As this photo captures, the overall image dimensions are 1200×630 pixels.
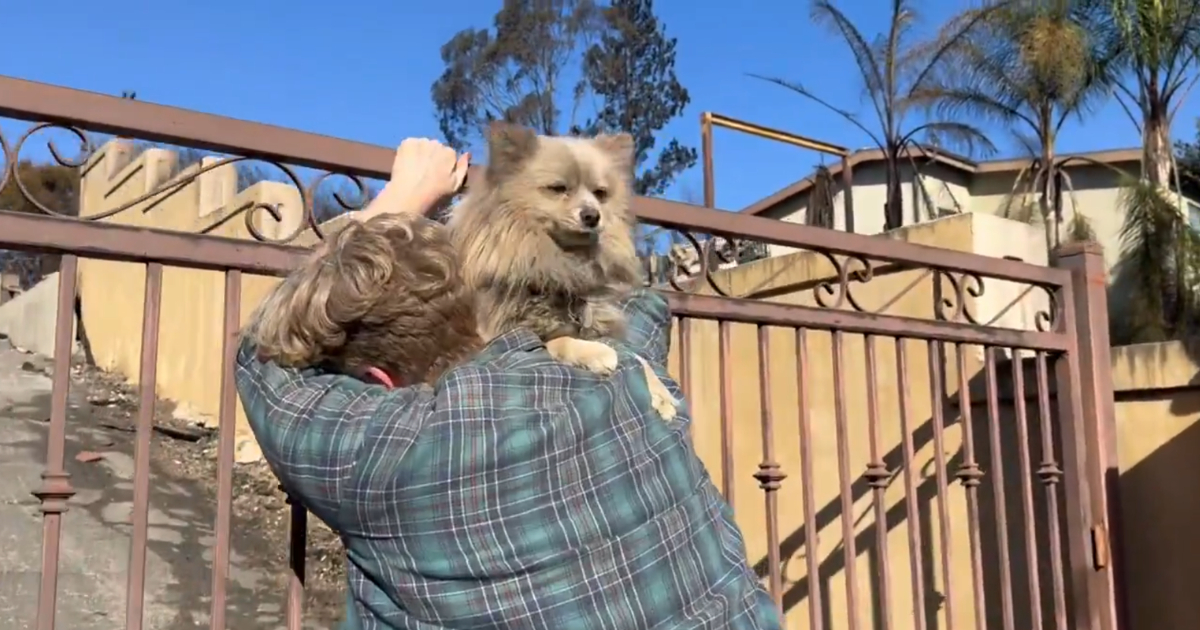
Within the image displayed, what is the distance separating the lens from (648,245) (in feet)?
Result: 11.0

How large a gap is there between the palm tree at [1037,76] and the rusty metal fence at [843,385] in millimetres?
9279

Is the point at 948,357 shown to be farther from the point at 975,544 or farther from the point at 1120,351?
the point at 975,544

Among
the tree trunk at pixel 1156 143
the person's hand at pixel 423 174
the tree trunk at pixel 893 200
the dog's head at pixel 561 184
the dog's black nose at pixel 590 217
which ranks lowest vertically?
the person's hand at pixel 423 174

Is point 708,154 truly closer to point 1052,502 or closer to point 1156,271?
point 1052,502

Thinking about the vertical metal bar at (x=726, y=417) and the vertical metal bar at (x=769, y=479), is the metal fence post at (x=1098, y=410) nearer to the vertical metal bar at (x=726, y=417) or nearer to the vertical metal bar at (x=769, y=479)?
the vertical metal bar at (x=769, y=479)

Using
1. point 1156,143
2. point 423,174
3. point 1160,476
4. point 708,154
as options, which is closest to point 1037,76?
point 1156,143

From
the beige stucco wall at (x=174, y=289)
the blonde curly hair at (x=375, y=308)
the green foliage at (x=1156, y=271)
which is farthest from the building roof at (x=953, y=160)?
the blonde curly hair at (x=375, y=308)

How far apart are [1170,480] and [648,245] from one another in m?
2.35

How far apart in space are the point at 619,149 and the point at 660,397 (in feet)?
5.58

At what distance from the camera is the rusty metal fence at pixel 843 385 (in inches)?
75.2

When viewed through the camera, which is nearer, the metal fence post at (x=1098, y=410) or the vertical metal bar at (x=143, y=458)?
the vertical metal bar at (x=143, y=458)

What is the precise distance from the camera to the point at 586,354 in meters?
2.08

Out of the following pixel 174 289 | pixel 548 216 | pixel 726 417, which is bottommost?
pixel 726 417

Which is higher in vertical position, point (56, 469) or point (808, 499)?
point (56, 469)
